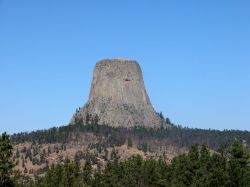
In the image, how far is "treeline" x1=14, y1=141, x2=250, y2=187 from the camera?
10871 centimetres

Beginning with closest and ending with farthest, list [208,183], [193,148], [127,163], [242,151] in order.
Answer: [208,183], [242,151], [193,148], [127,163]

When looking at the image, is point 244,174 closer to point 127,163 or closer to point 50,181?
point 50,181

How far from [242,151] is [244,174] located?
819cm

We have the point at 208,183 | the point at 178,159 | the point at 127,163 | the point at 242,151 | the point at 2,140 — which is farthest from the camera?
the point at 127,163

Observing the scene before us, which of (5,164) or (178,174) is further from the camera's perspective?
(178,174)

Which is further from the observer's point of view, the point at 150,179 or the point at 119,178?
the point at 119,178

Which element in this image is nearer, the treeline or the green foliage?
the green foliage

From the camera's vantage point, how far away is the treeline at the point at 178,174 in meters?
109

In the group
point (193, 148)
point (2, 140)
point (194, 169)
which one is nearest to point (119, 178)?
point (193, 148)

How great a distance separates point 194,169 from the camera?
11525 cm

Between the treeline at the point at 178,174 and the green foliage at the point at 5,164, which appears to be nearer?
the green foliage at the point at 5,164

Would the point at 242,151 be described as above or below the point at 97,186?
above

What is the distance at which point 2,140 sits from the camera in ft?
250

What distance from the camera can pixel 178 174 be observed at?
124125 mm
